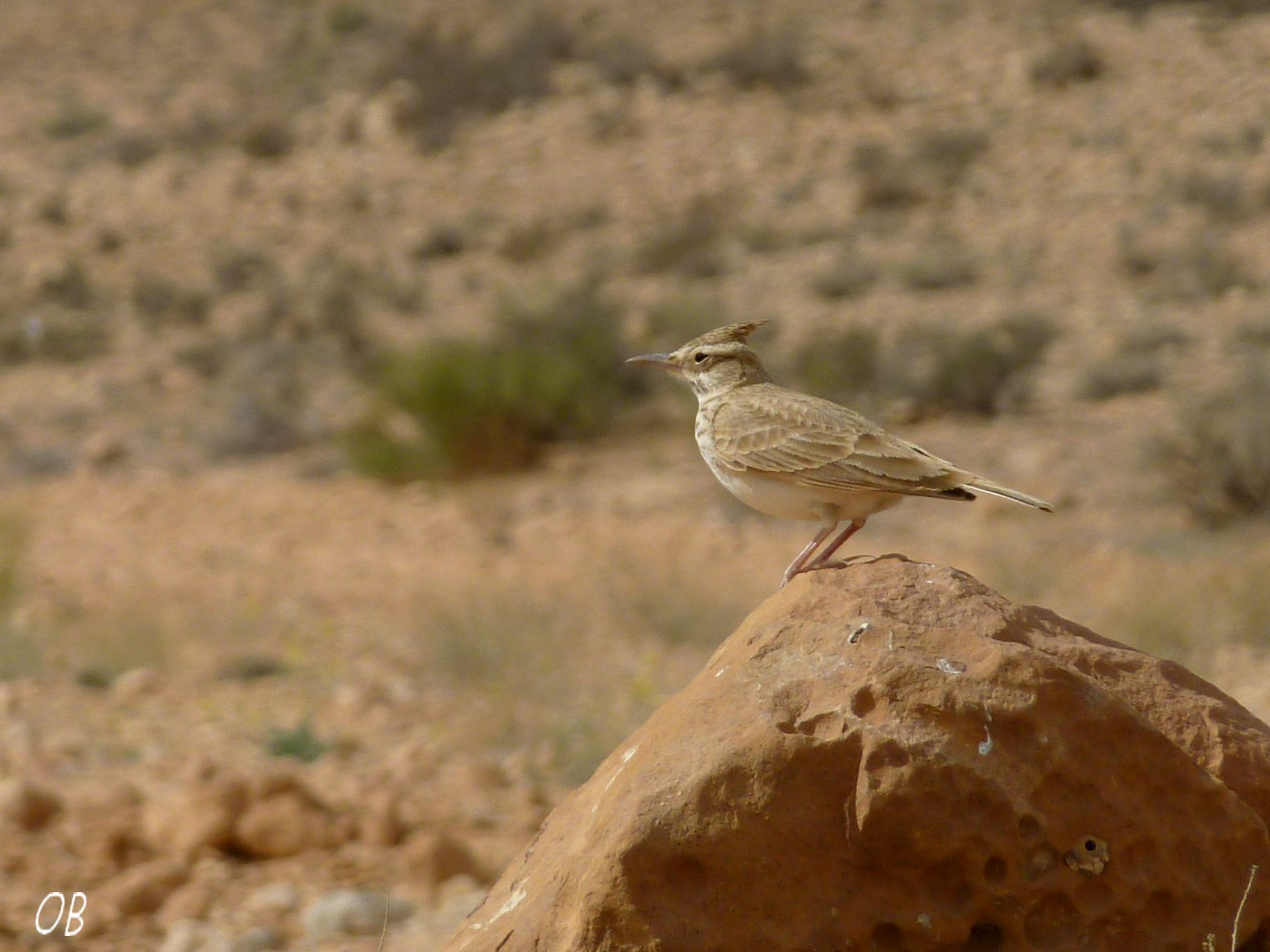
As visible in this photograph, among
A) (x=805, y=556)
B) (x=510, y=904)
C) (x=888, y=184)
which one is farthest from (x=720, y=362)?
(x=888, y=184)

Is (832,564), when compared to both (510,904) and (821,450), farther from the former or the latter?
(510,904)

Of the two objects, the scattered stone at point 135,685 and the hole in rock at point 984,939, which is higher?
the hole in rock at point 984,939

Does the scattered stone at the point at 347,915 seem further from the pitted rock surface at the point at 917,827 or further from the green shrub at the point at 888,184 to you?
the green shrub at the point at 888,184

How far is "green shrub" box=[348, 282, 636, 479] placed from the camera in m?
16.1

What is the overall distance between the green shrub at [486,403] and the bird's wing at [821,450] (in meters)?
11.2

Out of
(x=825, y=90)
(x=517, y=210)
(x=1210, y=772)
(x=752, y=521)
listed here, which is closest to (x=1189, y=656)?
(x=752, y=521)

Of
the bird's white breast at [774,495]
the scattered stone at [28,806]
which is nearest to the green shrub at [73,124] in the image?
the scattered stone at [28,806]

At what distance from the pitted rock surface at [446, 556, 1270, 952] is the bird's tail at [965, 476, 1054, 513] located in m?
0.55

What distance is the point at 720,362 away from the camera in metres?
5.28

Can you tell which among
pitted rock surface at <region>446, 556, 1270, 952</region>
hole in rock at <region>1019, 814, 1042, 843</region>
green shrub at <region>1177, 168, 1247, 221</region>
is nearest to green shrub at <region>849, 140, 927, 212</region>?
green shrub at <region>1177, 168, 1247, 221</region>

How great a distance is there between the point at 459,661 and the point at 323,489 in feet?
19.9

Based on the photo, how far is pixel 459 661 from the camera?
10234 millimetres

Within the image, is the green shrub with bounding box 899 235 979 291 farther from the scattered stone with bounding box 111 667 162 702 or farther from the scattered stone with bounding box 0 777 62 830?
the scattered stone with bounding box 0 777 62 830

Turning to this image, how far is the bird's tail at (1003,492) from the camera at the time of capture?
4.05 m
